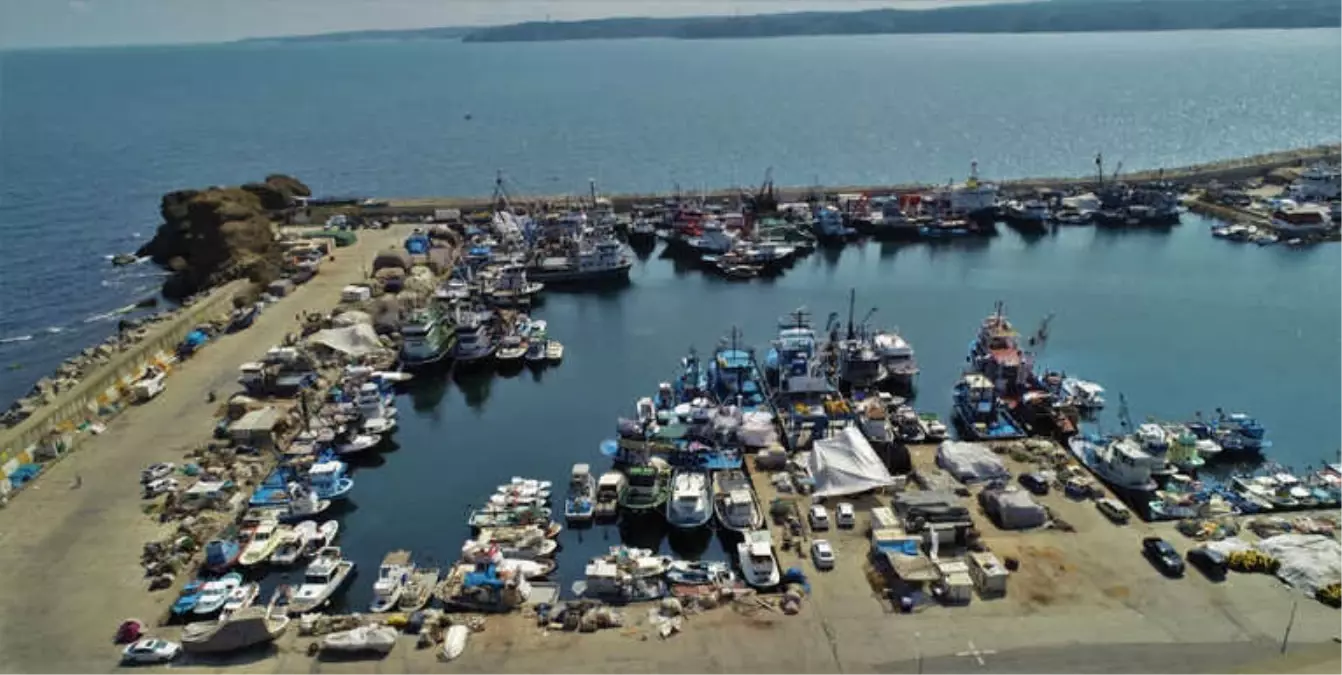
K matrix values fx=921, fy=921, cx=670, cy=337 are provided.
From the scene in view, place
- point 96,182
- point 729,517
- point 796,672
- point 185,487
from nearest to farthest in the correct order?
point 796,672
point 729,517
point 185,487
point 96,182

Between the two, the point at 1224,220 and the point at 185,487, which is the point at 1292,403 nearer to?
the point at 1224,220

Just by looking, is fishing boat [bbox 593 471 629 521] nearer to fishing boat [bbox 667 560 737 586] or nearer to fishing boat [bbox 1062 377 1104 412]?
fishing boat [bbox 667 560 737 586]

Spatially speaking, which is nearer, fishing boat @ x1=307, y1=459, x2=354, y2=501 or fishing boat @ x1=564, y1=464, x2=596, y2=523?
fishing boat @ x1=564, y1=464, x2=596, y2=523

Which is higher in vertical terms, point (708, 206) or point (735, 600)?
point (708, 206)

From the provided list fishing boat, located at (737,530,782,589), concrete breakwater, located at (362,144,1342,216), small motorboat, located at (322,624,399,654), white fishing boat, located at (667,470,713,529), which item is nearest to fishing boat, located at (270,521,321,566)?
small motorboat, located at (322,624,399,654)

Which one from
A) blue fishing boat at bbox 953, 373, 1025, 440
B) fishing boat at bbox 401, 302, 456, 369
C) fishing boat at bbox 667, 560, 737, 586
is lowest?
fishing boat at bbox 667, 560, 737, 586

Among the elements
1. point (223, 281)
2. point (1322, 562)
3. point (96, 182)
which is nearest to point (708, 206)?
point (223, 281)

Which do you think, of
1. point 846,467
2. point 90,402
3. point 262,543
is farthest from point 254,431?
point 846,467
